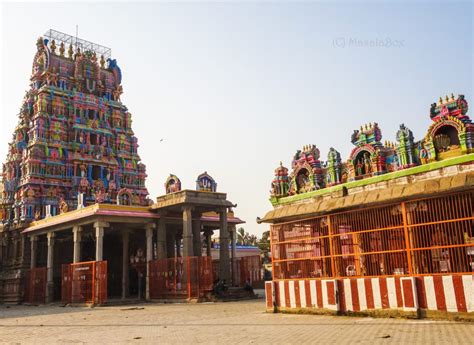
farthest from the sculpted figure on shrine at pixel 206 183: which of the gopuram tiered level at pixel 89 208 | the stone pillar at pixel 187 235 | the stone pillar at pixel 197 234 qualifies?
the stone pillar at pixel 187 235

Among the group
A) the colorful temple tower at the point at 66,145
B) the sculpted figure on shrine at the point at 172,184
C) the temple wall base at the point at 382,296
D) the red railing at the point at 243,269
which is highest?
the colorful temple tower at the point at 66,145

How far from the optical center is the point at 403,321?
38.7 feet

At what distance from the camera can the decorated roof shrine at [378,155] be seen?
62.2 feet

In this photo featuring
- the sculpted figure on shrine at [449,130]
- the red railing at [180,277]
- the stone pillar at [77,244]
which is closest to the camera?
the sculpted figure on shrine at [449,130]

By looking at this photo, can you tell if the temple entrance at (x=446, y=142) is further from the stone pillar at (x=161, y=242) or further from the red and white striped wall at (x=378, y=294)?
the stone pillar at (x=161, y=242)

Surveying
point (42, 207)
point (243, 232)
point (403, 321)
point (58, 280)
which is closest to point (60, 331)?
point (403, 321)

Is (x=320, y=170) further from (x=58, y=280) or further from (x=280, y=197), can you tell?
(x=58, y=280)

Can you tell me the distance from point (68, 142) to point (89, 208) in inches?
745

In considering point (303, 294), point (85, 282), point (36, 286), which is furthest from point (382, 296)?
point (36, 286)

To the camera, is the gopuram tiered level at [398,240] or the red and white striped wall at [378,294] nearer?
the red and white striped wall at [378,294]

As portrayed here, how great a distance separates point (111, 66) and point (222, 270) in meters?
34.4

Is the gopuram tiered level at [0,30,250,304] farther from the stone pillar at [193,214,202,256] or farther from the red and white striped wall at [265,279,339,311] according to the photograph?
the red and white striped wall at [265,279,339,311]

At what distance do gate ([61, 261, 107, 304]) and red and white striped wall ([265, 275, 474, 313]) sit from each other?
14.3 meters

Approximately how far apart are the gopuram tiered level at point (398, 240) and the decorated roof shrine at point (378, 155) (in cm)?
5
